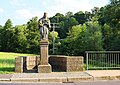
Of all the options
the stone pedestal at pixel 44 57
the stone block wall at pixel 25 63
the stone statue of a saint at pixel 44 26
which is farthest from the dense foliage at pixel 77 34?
the stone pedestal at pixel 44 57

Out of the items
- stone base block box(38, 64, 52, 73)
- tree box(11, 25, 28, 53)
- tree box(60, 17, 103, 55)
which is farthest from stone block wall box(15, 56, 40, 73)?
A: tree box(11, 25, 28, 53)

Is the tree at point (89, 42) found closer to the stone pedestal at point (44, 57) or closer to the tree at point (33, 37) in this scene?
the tree at point (33, 37)

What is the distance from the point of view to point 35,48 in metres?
67.8

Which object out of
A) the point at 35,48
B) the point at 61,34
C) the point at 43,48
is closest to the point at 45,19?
the point at 43,48

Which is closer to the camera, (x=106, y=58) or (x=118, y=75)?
(x=118, y=75)

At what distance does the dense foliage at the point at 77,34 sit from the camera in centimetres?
3351

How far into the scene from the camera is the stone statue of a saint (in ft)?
57.5

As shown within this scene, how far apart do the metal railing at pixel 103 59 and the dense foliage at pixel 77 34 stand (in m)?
12.9

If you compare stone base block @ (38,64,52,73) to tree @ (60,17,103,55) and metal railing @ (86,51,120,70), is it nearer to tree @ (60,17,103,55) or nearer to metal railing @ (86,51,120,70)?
metal railing @ (86,51,120,70)

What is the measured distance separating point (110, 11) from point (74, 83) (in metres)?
20.3

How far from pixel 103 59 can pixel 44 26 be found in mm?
4478

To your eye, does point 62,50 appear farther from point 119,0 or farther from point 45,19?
point 45,19

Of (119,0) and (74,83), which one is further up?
(119,0)

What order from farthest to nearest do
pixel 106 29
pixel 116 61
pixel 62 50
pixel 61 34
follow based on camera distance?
1. pixel 61 34
2. pixel 62 50
3. pixel 106 29
4. pixel 116 61
